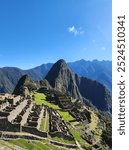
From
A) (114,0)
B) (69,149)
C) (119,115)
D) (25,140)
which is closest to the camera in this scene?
(119,115)

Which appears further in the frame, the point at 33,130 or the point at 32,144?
the point at 33,130

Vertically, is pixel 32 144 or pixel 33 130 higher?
pixel 33 130

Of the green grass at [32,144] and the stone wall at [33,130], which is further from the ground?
the stone wall at [33,130]

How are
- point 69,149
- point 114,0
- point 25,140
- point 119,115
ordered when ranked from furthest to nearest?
point 69,149 < point 25,140 < point 114,0 < point 119,115

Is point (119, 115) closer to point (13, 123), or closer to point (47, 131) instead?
point (13, 123)

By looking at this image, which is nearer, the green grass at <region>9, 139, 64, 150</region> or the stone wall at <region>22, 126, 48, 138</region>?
the green grass at <region>9, 139, 64, 150</region>

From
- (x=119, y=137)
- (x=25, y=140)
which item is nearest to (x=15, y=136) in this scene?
(x=25, y=140)

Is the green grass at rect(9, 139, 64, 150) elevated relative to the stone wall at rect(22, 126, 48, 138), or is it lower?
lower

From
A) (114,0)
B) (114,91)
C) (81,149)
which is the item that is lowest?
(81,149)

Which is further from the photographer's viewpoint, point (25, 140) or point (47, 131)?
point (47, 131)

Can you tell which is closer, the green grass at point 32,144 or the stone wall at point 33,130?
the green grass at point 32,144

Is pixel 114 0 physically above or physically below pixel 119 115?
above
